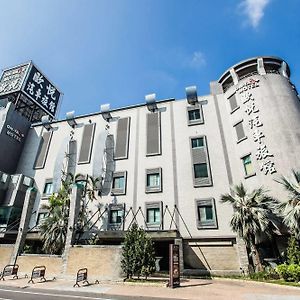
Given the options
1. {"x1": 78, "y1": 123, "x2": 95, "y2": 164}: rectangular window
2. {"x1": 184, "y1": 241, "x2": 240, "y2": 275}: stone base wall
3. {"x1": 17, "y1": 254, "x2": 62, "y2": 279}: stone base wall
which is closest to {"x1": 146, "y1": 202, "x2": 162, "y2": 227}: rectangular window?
{"x1": 184, "y1": 241, "x2": 240, "y2": 275}: stone base wall

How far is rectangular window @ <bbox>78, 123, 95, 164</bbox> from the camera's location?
3167cm

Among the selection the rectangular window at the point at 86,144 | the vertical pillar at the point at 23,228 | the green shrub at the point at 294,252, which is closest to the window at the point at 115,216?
the rectangular window at the point at 86,144

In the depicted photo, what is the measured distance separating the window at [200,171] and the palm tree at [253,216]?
568 cm

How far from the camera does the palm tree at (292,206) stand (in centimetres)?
1745

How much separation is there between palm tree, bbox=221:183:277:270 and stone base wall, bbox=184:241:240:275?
2.43 m

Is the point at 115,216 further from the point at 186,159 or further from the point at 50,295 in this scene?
the point at 50,295

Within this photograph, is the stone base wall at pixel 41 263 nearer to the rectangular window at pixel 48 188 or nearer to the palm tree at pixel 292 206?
the rectangular window at pixel 48 188

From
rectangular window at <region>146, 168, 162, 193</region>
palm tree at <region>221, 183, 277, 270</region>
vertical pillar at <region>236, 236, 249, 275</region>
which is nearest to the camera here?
palm tree at <region>221, 183, 277, 270</region>

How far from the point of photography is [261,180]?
2252 centimetres

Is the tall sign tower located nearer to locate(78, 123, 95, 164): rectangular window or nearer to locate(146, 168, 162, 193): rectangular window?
locate(78, 123, 95, 164): rectangular window

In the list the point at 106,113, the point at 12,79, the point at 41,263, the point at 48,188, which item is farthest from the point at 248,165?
the point at 12,79

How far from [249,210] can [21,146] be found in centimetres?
3374

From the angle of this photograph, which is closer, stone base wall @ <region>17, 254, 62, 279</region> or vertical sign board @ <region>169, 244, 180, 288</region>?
vertical sign board @ <region>169, 244, 180, 288</region>

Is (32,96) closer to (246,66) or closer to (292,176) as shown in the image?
(246,66)
